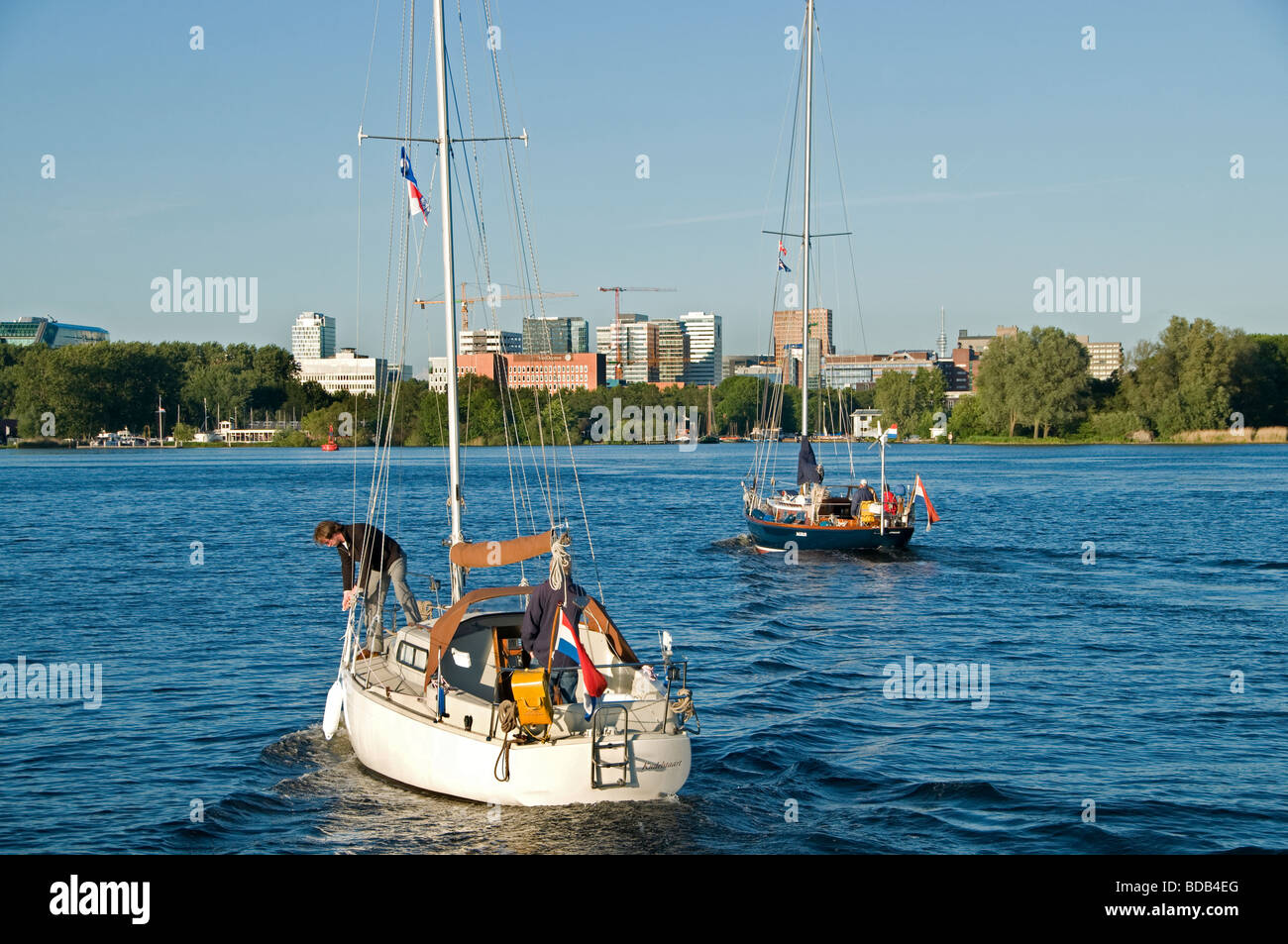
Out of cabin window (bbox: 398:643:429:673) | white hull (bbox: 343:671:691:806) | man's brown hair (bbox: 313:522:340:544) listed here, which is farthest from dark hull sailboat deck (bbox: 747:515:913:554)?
white hull (bbox: 343:671:691:806)

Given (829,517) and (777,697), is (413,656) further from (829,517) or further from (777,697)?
(829,517)

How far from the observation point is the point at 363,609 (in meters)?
17.3

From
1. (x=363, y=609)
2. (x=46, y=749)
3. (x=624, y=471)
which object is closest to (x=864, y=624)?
(x=363, y=609)

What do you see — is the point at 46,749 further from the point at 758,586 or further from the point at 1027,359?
the point at 1027,359

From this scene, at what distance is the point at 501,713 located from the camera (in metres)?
12.5

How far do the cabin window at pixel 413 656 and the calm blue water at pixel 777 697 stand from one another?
1.56 meters

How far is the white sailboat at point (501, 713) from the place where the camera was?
1244cm

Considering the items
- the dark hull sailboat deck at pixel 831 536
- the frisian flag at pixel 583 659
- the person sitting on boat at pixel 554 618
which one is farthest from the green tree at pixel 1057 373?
the frisian flag at pixel 583 659

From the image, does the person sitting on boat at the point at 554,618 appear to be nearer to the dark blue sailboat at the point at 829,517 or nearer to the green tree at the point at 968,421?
the dark blue sailboat at the point at 829,517

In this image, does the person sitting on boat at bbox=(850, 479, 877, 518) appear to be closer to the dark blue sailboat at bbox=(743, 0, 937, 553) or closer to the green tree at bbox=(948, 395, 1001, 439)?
the dark blue sailboat at bbox=(743, 0, 937, 553)

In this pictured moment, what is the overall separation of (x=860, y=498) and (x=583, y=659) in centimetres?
2955

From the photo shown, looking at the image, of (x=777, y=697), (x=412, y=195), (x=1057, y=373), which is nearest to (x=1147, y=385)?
A: (x=1057, y=373)

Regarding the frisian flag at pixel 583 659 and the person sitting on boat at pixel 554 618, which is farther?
the person sitting on boat at pixel 554 618
